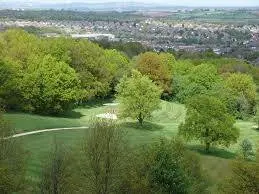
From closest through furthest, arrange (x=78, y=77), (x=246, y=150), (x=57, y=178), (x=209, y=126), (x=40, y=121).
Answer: (x=57, y=178) → (x=246, y=150) → (x=209, y=126) → (x=40, y=121) → (x=78, y=77)

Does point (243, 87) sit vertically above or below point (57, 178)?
below

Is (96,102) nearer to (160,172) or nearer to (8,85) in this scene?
(8,85)

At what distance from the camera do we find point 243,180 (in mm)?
33062

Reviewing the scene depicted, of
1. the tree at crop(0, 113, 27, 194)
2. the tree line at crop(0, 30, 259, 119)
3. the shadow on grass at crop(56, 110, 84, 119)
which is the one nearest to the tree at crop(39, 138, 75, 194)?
the tree at crop(0, 113, 27, 194)

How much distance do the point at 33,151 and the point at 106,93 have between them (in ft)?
144

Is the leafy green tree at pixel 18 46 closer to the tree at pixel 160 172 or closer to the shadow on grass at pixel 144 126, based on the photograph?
the shadow on grass at pixel 144 126

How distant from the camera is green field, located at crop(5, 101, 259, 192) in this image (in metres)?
44.9

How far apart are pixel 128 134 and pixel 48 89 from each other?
1755 cm

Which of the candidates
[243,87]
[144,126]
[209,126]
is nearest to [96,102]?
[144,126]

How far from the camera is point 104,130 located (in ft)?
106

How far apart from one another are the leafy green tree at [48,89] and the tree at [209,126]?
2165 centimetres

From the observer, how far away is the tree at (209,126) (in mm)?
53188

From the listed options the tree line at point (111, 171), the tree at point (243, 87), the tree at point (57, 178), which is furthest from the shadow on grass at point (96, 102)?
the tree at point (57, 178)

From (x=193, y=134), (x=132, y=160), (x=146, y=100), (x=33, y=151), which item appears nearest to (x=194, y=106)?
(x=193, y=134)
